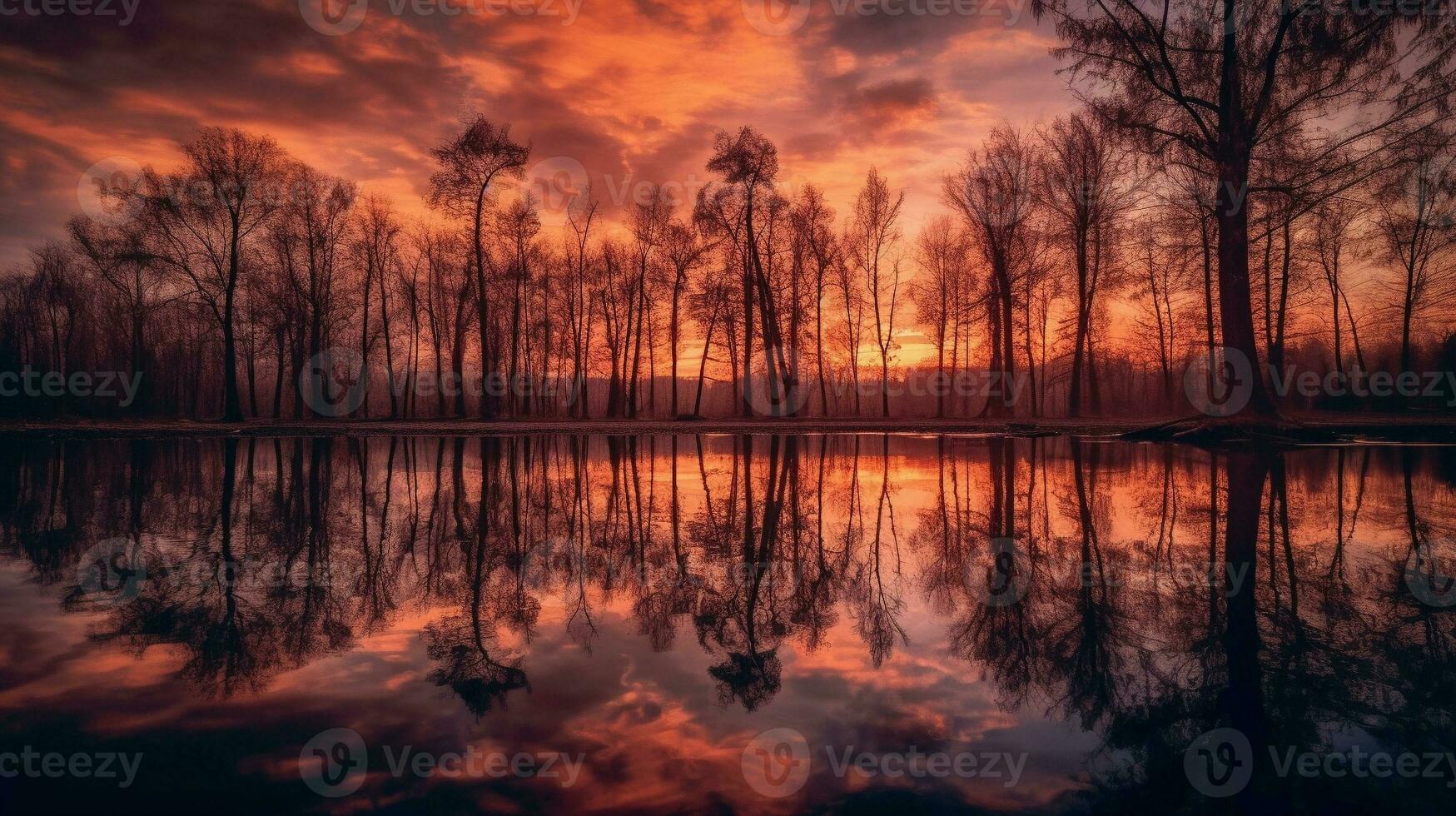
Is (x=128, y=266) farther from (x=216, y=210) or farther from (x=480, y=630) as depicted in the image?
(x=480, y=630)

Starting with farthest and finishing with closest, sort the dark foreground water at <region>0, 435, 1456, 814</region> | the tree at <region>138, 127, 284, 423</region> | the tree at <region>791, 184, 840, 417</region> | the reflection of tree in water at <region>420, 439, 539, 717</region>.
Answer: the tree at <region>791, 184, 840, 417</region>
the tree at <region>138, 127, 284, 423</region>
the reflection of tree in water at <region>420, 439, 539, 717</region>
the dark foreground water at <region>0, 435, 1456, 814</region>

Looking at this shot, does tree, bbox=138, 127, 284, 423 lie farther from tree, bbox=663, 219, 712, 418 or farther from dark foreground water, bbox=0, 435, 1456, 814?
dark foreground water, bbox=0, 435, 1456, 814

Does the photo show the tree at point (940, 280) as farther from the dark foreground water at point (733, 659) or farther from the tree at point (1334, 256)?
the dark foreground water at point (733, 659)

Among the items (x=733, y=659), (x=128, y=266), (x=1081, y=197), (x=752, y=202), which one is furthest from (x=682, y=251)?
(x=733, y=659)

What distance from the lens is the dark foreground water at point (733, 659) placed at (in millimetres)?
2219

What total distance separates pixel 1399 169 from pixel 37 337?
8442 cm

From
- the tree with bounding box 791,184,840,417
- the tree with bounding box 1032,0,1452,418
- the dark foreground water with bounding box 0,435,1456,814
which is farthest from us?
the tree with bounding box 791,184,840,417

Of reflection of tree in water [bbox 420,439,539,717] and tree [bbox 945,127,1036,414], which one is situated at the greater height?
tree [bbox 945,127,1036,414]

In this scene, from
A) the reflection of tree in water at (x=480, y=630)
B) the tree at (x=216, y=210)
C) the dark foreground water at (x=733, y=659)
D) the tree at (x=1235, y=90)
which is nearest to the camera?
the dark foreground water at (x=733, y=659)

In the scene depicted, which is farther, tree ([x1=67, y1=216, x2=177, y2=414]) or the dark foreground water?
tree ([x1=67, y1=216, x2=177, y2=414])

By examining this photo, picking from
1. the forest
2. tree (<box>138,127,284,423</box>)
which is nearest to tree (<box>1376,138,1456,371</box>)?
the forest

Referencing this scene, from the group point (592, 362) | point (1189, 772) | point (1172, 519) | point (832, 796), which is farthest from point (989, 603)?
point (592, 362)

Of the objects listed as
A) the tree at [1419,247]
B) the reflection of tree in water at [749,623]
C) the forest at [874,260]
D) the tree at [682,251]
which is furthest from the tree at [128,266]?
the tree at [1419,247]

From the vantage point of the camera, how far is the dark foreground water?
7.28ft
